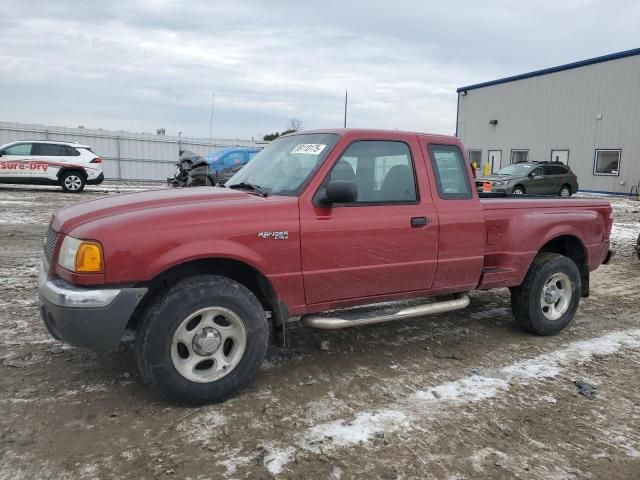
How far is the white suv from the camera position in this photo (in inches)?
657

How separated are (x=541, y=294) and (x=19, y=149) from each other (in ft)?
56.8

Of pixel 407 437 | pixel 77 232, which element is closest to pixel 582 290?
pixel 407 437

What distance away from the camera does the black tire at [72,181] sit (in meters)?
17.2

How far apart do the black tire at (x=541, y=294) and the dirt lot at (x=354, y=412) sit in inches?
5.6

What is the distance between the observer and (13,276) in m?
6.31

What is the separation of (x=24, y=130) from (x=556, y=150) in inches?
1051

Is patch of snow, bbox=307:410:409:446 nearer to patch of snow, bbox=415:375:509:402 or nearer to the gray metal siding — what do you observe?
patch of snow, bbox=415:375:509:402

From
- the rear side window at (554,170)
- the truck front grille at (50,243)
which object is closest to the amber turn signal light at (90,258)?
the truck front grille at (50,243)

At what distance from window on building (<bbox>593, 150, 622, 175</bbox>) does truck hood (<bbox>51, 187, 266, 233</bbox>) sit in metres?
25.8

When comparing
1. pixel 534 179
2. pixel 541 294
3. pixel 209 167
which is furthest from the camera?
pixel 534 179

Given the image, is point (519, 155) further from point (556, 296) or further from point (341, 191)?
point (341, 191)

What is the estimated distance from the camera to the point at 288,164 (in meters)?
4.12

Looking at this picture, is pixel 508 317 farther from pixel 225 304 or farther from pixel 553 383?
pixel 225 304

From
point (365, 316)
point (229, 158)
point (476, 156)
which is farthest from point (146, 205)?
point (476, 156)
